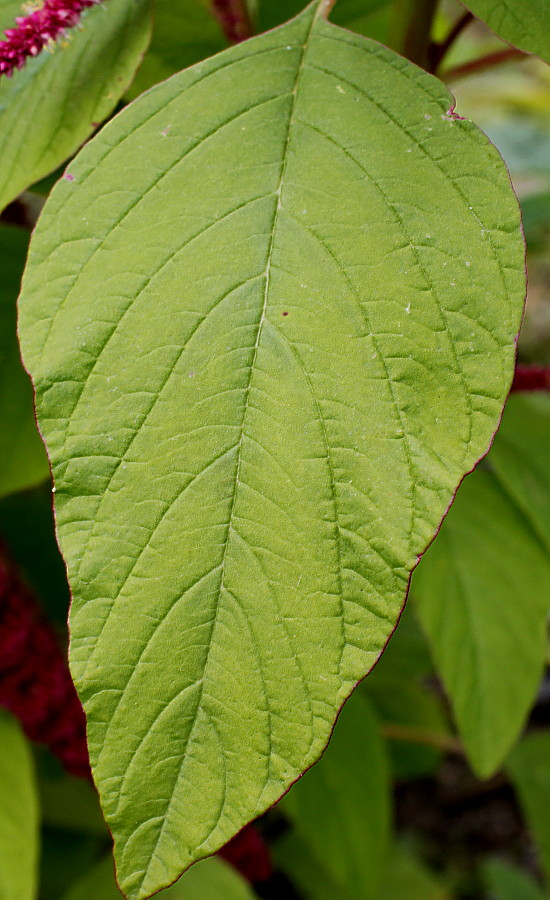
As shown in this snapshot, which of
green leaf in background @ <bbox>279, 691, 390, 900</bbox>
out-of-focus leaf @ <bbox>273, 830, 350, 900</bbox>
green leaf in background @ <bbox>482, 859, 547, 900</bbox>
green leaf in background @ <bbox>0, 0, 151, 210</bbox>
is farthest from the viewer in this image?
green leaf in background @ <bbox>482, 859, 547, 900</bbox>

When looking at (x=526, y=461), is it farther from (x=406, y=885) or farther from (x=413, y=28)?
(x=406, y=885)

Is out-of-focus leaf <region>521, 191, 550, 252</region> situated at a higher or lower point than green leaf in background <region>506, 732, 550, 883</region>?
higher

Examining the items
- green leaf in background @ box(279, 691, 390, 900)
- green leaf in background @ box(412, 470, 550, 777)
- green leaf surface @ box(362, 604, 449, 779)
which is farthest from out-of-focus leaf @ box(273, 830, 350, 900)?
green leaf in background @ box(412, 470, 550, 777)

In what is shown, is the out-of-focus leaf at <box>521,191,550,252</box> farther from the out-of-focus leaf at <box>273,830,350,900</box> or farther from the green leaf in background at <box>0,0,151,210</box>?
the out-of-focus leaf at <box>273,830,350,900</box>

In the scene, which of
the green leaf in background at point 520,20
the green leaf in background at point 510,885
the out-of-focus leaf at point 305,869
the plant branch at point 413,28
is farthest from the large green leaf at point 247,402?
the green leaf in background at point 510,885

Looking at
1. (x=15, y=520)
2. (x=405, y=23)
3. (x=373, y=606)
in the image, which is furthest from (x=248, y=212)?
(x=15, y=520)

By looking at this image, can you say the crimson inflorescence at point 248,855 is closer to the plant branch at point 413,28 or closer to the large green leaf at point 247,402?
the large green leaf at point 247,402
